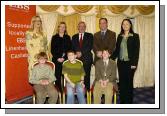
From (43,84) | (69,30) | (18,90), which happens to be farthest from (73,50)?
(18,90)

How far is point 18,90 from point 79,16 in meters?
1.49

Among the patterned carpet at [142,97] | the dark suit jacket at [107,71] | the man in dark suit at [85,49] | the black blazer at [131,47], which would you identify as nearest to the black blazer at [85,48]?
the man in dark suit at [85,49]

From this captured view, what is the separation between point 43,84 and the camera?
434cm

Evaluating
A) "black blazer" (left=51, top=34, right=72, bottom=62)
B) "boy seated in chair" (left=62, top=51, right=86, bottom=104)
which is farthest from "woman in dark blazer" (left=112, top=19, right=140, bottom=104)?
"black blazer" (left=51, top=34, right=72, bottom=62)

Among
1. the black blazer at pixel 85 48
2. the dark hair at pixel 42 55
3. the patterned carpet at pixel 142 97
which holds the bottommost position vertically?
the patterned carpet at pixel 142 97

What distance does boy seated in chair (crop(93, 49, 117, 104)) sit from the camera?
4.34m

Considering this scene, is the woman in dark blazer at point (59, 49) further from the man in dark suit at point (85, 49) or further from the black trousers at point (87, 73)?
the black trousers at point (87, 73)

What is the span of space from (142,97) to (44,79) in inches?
57.4

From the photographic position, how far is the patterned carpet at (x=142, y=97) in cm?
432

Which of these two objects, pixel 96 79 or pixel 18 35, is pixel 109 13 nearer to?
pixel 96 79

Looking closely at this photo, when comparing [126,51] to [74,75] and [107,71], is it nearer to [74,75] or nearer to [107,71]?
[107,71]

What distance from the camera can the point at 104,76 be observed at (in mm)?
4359

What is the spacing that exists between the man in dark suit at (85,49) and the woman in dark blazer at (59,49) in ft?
0.34

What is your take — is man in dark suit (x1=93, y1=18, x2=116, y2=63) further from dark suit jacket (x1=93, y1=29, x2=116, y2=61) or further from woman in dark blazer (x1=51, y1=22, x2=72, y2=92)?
woman in dark blazer (x1=51, y1=22, x2=72, y2=92)
